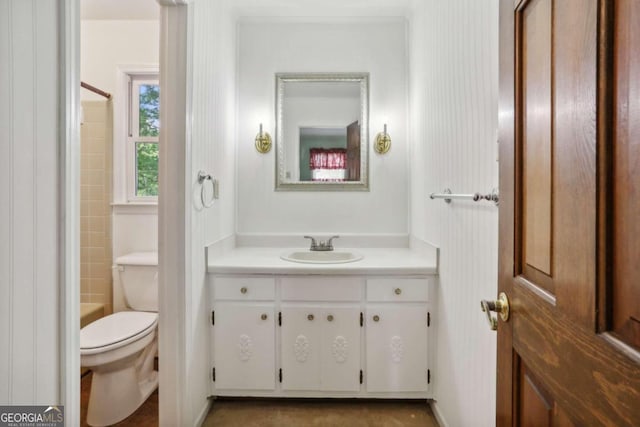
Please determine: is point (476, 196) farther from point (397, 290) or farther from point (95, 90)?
point (95, 90)

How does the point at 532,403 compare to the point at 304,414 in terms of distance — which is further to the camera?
the point at 304,414

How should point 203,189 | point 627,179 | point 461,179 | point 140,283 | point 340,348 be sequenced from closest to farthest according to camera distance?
1. point 627,179
2. point 461,179
3. point 203,189
4. point 340,348
5. point 140,283

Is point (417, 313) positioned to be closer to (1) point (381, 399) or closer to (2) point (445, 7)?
(1) point (381, 399)

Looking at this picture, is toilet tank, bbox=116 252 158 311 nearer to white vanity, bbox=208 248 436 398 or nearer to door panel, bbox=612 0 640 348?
white vanity, bbox=208 248 436 398

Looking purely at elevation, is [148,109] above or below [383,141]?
above

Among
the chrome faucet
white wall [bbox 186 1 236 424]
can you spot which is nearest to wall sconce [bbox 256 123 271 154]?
white wall [bbox 186 1 236 424]

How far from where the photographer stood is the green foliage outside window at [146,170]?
2.44 m

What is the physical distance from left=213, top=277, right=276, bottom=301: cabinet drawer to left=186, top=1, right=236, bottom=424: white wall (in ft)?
0.24

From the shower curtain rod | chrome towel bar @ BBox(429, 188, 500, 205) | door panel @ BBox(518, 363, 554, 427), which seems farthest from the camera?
the shower curtain rod

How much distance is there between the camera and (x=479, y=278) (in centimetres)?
123

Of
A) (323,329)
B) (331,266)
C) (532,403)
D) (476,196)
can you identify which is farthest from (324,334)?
(532,403)

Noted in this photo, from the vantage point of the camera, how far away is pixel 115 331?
69.6 inches

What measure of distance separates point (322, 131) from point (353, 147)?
252mm
